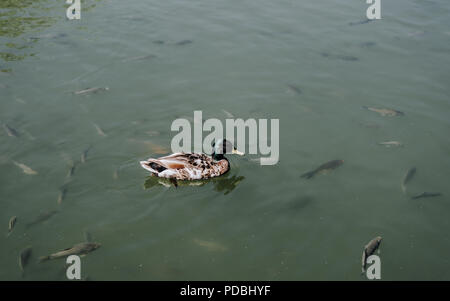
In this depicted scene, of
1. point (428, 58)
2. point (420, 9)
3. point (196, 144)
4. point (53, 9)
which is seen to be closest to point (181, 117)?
point (196, 144)

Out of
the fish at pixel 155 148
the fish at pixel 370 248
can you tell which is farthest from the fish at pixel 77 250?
the fish at pixel 370 248

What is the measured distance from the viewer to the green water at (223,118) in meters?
6.34

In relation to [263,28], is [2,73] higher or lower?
lower

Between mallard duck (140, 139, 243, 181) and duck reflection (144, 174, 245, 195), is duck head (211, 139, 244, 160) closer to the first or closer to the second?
mallard duck (140, 139, 243, 181)

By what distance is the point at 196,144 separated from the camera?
876cm

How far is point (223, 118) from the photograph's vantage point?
9.33 m

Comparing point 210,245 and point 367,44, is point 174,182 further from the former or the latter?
point 367,44

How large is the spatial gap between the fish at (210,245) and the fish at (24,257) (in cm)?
242

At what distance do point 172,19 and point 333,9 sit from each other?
5.55 meters

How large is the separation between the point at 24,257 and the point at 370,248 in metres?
5.02

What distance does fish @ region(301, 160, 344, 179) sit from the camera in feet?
25.4

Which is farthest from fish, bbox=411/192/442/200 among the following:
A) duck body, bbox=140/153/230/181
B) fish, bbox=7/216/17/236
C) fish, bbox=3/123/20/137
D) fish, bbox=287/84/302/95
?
fish, bbox=3/123/20/137

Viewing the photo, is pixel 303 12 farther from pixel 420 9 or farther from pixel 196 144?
pixel 196 144

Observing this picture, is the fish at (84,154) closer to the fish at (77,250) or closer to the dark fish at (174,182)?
the dark fish at (174,182)
